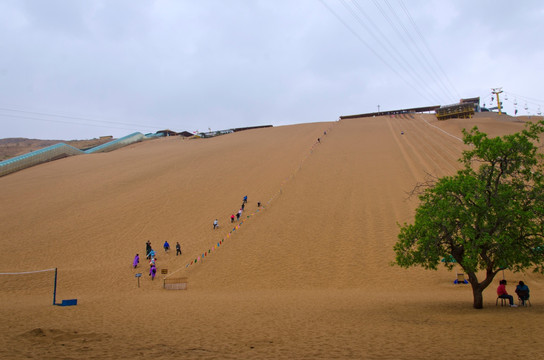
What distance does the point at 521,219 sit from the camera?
11.6m

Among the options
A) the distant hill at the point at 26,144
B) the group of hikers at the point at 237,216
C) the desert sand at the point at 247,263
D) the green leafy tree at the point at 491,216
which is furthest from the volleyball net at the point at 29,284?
the distant hill at the point at 26,144

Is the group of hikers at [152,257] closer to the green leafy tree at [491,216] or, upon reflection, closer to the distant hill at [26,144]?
the green leafy tree at [491,216]

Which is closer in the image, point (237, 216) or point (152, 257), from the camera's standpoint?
point (152, 257)

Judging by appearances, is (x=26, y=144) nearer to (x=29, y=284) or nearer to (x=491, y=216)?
(x=29, y=284)

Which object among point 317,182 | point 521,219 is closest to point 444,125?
point 317,182

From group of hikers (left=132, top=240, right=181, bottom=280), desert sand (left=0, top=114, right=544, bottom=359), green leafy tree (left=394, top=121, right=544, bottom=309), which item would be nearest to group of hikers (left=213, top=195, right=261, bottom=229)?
desert sand (left=0, top=114, right=544, bottom=359)

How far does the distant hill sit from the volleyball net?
5523cm

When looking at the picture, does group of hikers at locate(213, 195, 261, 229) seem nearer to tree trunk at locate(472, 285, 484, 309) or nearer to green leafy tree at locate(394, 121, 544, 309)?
green leafy tree at locate(394, 121, 544, 309)

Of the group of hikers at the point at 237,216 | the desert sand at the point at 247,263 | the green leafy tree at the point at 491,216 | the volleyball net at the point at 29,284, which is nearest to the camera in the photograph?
the desert sand at the point at 247,263

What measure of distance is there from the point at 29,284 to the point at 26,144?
99.9 m

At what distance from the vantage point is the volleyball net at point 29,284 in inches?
733

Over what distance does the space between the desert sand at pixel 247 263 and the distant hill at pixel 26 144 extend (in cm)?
3161

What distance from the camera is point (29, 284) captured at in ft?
64.8

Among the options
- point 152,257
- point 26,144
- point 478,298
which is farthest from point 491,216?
point 26,144
